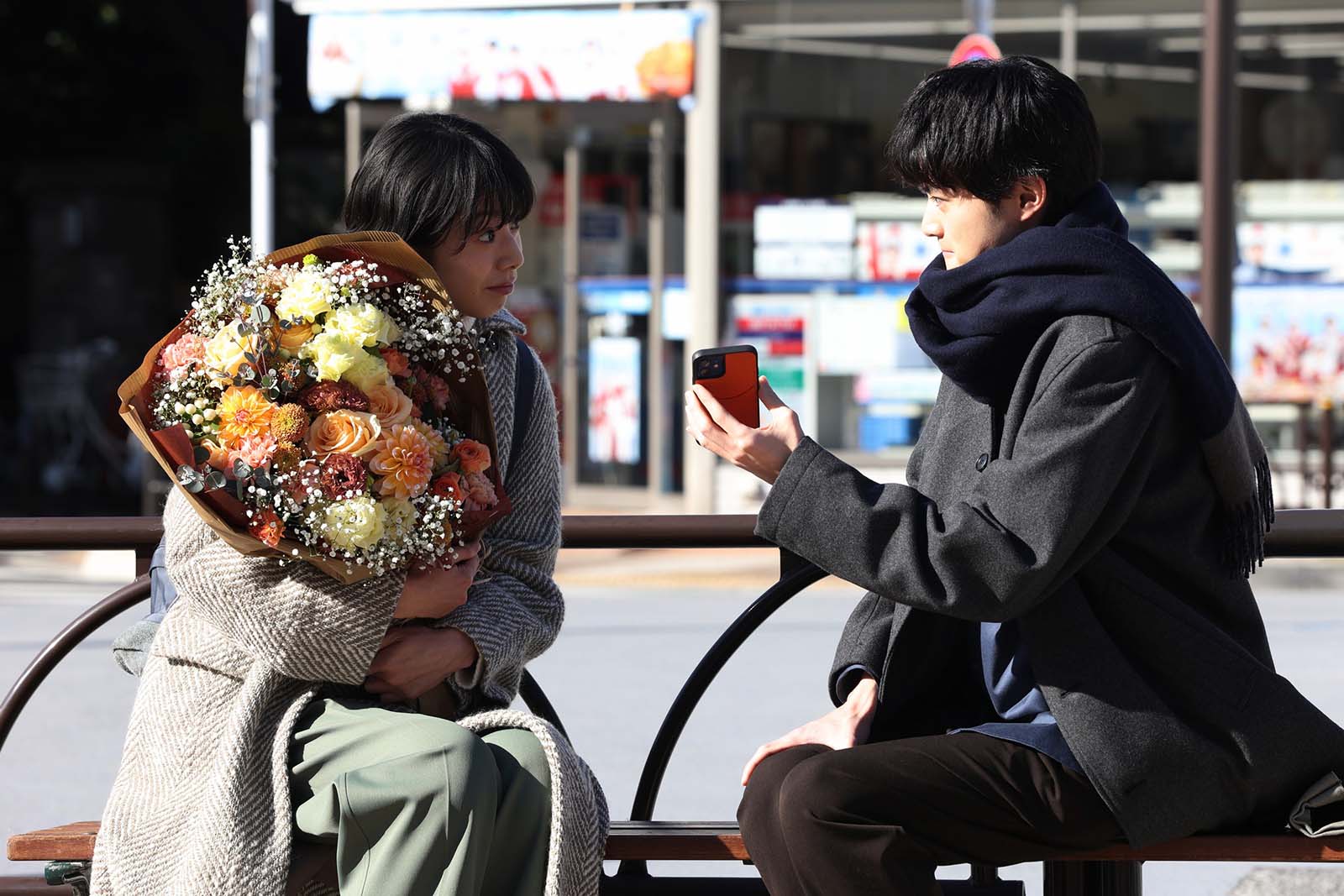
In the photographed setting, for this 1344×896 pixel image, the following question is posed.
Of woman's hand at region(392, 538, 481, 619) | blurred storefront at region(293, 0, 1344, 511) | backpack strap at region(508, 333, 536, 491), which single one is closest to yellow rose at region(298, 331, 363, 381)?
woman's hand at region(392, 538, 481, 619)

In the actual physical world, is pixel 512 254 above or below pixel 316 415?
above

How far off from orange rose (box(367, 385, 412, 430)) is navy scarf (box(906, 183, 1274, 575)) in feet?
2.61

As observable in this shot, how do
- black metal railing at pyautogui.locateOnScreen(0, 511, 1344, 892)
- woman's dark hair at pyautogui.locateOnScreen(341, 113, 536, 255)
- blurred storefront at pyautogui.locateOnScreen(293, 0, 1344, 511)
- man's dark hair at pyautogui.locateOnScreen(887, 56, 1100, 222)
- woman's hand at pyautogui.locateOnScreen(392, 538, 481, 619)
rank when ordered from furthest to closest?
blurred storefront at pyautogui.locateOnScreen(293, 0, 1344, 511)
black metal railing at pyautogui.locateOnScreen(0, 511, 1344, 892)
woman's dark hair at pyautogui.locateOnScreen(341, 113, 536, 255)
woman's hand at pyautogui.locateOnScreen(392, 538, 481, 619)
man's dark hair at pyautogui.locateOnScreen(887, 56, 1100, 222)

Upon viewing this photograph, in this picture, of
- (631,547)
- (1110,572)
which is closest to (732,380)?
(1110,572)

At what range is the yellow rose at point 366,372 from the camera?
8.57 feet

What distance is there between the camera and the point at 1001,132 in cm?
248

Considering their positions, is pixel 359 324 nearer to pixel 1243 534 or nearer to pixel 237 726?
pixel 237 726

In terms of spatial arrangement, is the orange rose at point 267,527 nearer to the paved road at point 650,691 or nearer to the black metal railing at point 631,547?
the black metal railing at point 631,547

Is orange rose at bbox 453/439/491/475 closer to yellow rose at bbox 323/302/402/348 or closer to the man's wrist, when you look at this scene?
yellow rose at bbox 323/302/402/348

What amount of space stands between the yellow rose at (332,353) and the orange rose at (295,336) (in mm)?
17

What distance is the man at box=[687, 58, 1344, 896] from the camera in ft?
7.81

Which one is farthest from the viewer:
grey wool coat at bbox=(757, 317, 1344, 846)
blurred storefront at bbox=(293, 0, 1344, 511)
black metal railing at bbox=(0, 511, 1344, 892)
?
blurred storefront at bbox=(293, 0, 1344, 511)

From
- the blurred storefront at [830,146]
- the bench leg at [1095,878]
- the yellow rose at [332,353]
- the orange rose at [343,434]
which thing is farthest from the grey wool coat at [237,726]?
the blurred storefront at [830,146]

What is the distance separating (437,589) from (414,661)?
127 mm
